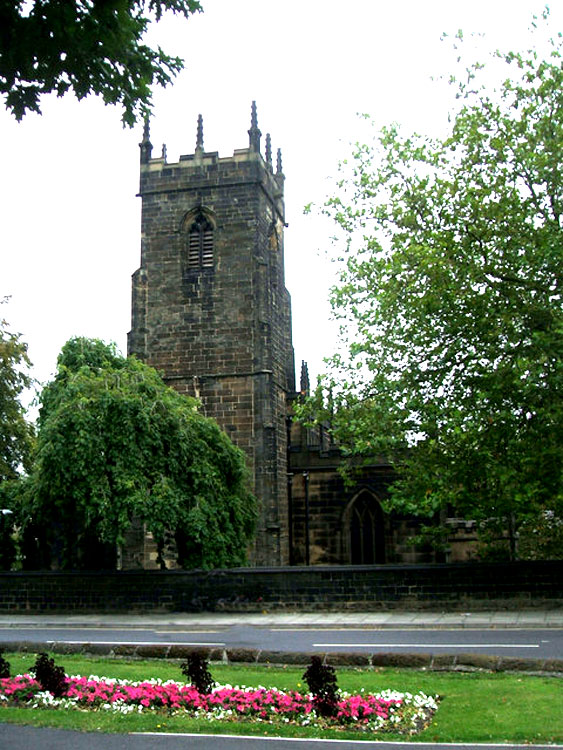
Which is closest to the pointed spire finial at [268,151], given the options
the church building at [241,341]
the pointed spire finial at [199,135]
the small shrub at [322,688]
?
the church building at [241,341]

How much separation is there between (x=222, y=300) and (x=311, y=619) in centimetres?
1847

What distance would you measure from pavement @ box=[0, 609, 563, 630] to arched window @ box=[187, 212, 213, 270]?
1742 centimetres

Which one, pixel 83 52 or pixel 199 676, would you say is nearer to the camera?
pixel 83 52

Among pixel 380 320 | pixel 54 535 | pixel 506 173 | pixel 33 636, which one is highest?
pixel 506 173

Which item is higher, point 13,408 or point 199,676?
point 13,408

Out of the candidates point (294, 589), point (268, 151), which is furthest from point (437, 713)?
point (268, 151)

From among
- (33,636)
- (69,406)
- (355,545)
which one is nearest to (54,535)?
(69,406)

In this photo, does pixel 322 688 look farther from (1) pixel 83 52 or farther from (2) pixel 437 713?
(1) pixel 83 52

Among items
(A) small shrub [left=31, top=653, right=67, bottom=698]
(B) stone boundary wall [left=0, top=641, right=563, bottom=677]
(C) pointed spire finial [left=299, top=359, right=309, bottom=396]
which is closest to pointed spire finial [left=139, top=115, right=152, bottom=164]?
(C) pointed spire finial [left=299, top=359, right=309, bottom=396]

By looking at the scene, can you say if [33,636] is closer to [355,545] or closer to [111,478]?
[111,478]

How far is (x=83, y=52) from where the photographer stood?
24.0ft

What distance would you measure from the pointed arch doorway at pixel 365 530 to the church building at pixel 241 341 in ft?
0.14

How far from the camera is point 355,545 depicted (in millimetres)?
35062

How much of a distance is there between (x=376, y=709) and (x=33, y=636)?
12.1 meters
